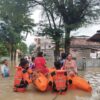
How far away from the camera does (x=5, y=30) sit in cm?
4753

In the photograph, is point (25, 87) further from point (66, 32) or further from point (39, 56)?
point (66, 32)

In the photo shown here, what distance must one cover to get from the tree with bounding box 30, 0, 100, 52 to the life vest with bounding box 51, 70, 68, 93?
15.7 meters

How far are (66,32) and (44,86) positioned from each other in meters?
17.5

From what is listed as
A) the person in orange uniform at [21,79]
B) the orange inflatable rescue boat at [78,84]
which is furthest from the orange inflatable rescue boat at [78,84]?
the person in orange uniform at [21,79]

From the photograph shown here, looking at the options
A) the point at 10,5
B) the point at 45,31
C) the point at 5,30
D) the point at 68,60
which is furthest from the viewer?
the point at 5,30

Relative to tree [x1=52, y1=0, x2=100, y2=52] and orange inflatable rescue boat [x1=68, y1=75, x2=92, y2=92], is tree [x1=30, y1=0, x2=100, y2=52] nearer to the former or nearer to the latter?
tree [x1=52, y1=0, x2=100, y2=52]

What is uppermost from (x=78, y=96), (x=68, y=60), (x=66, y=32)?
(x=66, y=32)

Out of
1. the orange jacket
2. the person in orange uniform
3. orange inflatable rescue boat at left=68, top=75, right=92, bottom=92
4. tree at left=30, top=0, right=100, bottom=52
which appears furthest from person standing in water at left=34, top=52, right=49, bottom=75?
tree at left=30, top=0, right=100, bottom=52

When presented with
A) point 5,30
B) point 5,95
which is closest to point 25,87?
point 5,95

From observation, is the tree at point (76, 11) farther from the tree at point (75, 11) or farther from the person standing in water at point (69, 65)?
the person standing in water at point (69, 65)

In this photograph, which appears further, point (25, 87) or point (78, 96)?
point (25, 87)

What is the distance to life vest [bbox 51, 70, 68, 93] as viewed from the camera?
1331 cm

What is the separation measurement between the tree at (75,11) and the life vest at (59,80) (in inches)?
617

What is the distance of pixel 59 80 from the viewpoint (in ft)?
43.6
